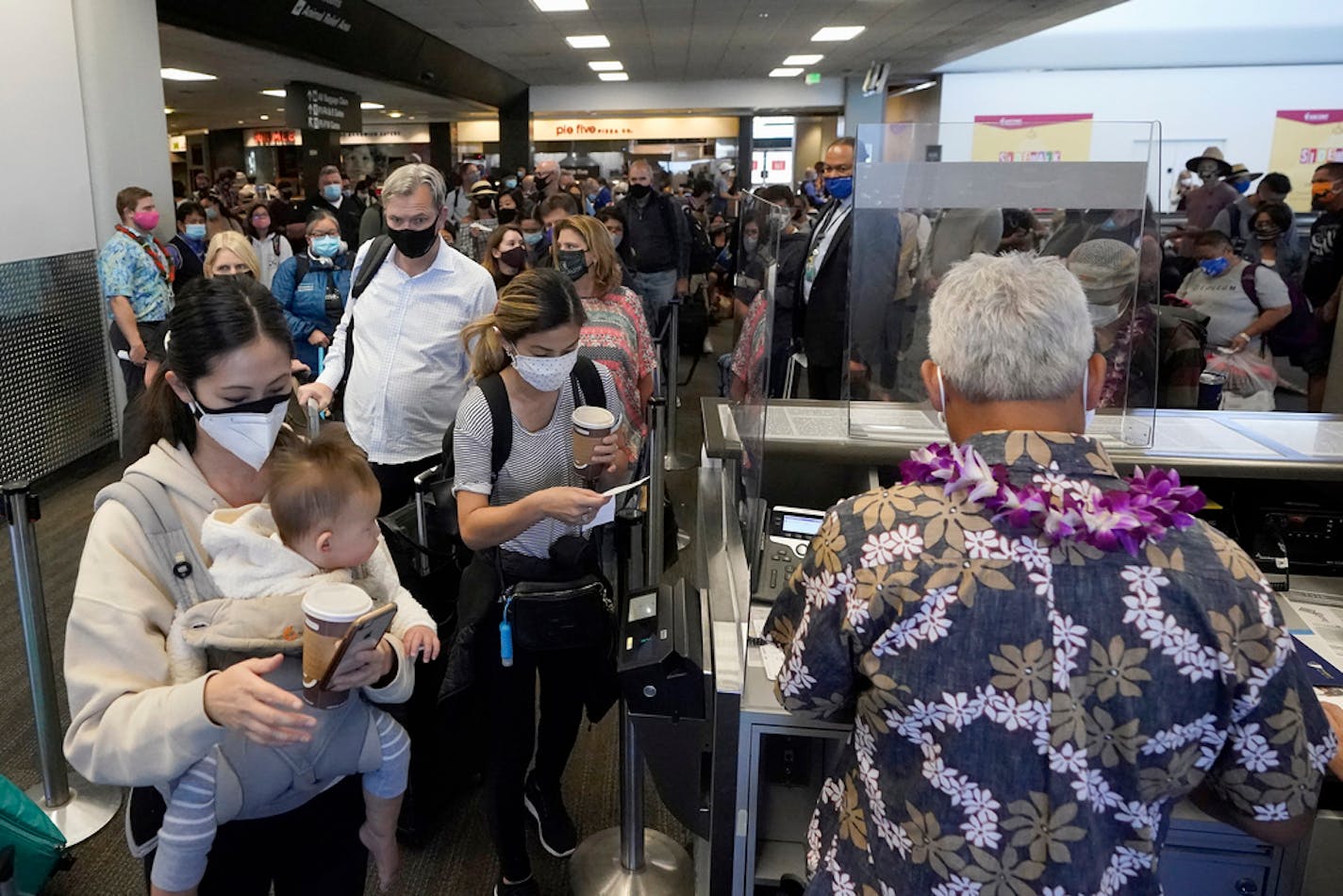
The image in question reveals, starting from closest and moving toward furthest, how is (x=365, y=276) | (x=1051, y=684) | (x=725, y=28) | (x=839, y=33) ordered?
(x=1051, y=684)
(x=365, y=276)
(x=725, y=28)
(x=839, y=33)

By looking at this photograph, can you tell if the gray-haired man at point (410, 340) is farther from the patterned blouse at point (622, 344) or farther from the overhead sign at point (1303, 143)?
the overhead sign at point (1303, 143)

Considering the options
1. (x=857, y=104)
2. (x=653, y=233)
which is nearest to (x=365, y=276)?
(x=653, y=233)

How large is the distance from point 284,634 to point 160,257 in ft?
15.9

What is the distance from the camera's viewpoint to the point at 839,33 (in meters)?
12.7

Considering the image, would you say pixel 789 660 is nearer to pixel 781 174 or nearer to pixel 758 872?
pixel 758 872

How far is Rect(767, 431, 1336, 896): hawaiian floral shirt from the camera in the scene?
3.40 ft

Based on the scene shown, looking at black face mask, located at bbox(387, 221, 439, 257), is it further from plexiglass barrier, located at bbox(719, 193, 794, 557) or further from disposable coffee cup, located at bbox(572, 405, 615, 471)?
disposable coffee cup, located at bbox(572, 405, 615, 471)

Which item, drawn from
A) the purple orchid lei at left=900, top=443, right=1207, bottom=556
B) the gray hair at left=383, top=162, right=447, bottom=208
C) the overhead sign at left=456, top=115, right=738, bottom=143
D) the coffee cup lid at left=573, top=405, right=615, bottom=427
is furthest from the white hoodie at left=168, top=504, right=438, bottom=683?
the overhead sign at left=456, top=115, right=738, bottom=143

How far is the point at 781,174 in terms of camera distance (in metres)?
21.8

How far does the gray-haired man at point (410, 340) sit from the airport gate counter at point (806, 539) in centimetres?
80

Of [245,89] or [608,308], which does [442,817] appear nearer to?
[608,308]

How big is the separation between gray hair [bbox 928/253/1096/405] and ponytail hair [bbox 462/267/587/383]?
3.31 ft

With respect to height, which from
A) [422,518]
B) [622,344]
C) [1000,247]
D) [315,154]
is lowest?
Result: [422,518]

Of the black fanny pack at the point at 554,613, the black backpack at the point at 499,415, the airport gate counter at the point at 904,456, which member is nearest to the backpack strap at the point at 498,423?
the black backpack at the point at 499,415
